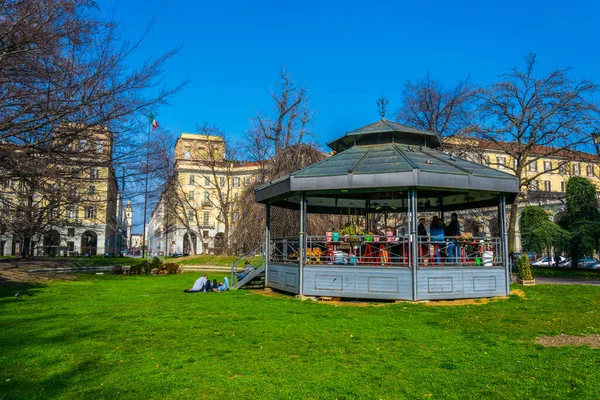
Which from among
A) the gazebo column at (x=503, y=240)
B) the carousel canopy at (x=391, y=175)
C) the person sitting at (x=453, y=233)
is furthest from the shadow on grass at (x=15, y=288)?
the gazebo column at (x=503, y=240)

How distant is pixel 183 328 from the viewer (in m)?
9.37

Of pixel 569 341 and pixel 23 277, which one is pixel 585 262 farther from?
pixel 23 277

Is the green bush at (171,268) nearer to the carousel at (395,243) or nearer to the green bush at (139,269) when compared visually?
the green bush at (139,269)

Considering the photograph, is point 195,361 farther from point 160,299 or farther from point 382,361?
point 160,299

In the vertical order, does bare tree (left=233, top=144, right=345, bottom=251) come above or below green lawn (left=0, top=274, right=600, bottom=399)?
above

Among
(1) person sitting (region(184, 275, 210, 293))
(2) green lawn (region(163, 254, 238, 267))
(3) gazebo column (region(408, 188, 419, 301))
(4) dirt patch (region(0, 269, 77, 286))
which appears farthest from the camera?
Answer: (2) green lawn (region(163, 254, 238, 267))

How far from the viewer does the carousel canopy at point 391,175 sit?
13.4 meters

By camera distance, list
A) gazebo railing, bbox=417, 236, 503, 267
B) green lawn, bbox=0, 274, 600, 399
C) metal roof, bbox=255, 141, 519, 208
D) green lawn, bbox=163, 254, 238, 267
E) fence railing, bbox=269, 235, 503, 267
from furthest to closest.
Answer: green lawn, bbox=163, 254, 238, 267 < gazebo railing, bbox=417, 236, 503, 267 < fence railing, bbox=269, 235, 503, 267 < metal roof, bbox=255, 141, 519, 208 < green lawn, bbox=0, 274, 600, 399

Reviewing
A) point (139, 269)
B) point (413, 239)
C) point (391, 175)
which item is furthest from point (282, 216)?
point (413, 239)

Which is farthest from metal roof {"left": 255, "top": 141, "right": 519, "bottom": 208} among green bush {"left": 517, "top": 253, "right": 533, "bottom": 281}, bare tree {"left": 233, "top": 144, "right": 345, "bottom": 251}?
bare tree {"left": 233, "top": 144, "right": 345, "bottom": 251}

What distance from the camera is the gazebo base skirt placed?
1306 centimetres

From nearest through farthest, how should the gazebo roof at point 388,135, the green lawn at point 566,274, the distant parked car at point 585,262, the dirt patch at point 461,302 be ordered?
the dirt patch at point 461,302, the gazebo roof at point 388,135, the green lawn at point 566,274, the distant parked car at point 585,262

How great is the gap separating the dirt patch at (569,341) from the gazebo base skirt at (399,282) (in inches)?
179

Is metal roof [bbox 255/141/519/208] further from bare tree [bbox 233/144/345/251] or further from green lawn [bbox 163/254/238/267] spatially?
green lawn [bbox 163/254/238/267]
